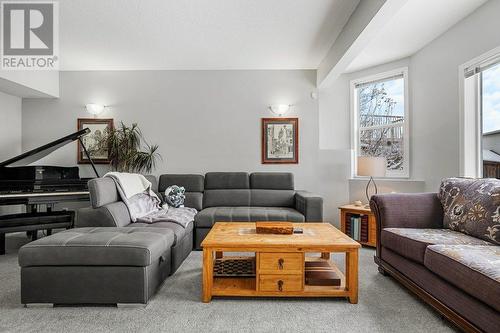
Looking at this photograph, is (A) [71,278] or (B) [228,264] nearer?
(A) [71,278]

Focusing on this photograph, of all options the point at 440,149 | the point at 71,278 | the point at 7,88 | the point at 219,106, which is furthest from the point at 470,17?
the point at 7,88

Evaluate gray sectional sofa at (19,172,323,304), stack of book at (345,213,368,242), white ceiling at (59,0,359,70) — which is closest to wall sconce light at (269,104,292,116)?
white ceiling at (59,0,359,70)

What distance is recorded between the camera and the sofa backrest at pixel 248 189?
3838 millimetres

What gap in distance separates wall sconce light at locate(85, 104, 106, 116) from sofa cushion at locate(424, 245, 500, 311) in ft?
15.0

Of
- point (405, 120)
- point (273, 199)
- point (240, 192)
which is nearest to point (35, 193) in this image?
point (240, 192)

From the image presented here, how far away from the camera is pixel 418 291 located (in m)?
1.92

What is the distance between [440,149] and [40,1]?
4.57m

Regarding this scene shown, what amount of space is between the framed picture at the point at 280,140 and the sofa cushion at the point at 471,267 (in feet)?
8.72

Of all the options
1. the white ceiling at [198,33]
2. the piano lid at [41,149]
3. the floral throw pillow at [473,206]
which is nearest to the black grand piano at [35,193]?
the piano lid at [41,149]

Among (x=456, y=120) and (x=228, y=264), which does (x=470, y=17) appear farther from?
(x=228, y=264)

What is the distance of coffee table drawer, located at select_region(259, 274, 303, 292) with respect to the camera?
194 cm

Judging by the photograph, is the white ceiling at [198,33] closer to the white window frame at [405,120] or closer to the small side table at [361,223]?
the white window frame at [405,120]

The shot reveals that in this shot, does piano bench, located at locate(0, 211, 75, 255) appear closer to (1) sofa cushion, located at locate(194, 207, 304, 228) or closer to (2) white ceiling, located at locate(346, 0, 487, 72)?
(1) sofa cushion, located at locate(194, 207, 304, 228)

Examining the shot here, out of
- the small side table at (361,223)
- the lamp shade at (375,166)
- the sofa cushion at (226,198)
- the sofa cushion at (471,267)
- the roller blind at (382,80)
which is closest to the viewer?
the sofa cushion at (471,267)
